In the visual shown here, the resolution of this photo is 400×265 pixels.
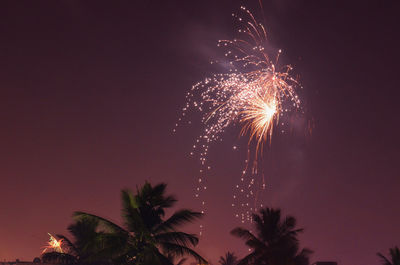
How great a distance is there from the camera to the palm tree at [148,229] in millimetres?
22172

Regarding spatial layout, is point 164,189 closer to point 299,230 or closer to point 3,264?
point 299,230

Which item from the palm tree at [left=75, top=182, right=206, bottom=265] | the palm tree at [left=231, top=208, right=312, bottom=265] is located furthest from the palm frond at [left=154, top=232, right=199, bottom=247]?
the palm tree at [left=231, top=208, right=312, bottom=265]

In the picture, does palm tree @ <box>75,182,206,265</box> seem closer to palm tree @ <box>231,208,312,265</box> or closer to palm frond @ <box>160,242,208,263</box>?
palm frond @ <box>160,242,208,263</box>

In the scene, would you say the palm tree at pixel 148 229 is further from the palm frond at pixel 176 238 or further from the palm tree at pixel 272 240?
the palm tree at pixel 272 240

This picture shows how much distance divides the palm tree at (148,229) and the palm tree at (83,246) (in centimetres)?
60

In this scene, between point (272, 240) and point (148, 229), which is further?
point (272, 240)

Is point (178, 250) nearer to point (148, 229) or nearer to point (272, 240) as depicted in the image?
point (148, 229)

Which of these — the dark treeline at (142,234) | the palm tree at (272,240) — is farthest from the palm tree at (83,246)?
the palm tree at (272,240)

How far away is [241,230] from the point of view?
109ft

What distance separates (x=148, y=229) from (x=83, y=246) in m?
7.16

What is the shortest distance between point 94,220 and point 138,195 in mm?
2285

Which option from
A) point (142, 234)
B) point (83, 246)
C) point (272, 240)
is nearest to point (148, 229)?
point (142, 234)

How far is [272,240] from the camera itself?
33156mm

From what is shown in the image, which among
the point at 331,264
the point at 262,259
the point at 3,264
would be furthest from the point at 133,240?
the point at 331,264
